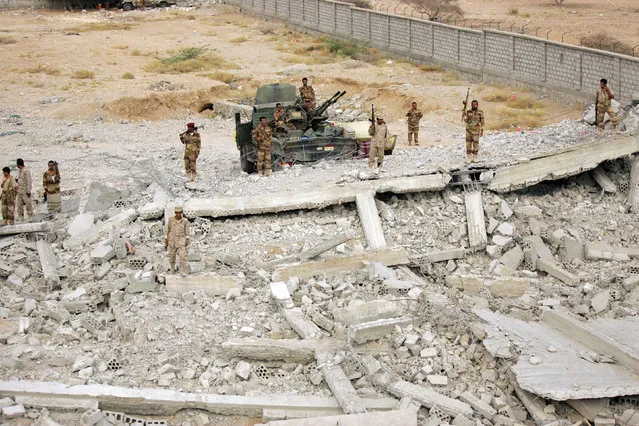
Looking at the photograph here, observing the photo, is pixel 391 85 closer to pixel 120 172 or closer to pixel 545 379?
pixel 120 172

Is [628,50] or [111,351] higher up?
[628,50]

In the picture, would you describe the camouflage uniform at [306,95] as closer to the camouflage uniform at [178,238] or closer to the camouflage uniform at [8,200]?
the camouflage uniform at [8,200]

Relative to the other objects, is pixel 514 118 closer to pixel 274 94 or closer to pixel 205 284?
pixel 274 94

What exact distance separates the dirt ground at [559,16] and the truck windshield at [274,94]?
15.1 m

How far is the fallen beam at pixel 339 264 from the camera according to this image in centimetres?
1266

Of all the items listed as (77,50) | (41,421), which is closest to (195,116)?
(77,50)

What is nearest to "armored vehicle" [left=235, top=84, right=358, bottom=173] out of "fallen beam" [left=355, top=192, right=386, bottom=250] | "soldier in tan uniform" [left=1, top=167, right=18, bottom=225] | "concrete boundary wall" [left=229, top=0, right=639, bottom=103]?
"fallen beam" [left=355, top=192, right=386, bottom=250]

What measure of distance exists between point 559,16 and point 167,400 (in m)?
31.6

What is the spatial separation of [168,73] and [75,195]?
1507 centimetres

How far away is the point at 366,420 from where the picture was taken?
358 inches

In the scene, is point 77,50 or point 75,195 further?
point 77,50

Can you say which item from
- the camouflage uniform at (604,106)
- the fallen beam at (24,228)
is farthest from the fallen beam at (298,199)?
the camouflage uniform at (604,106)

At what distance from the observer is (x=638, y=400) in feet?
31.3

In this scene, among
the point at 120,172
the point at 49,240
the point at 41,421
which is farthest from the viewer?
→ the point at 120,172
